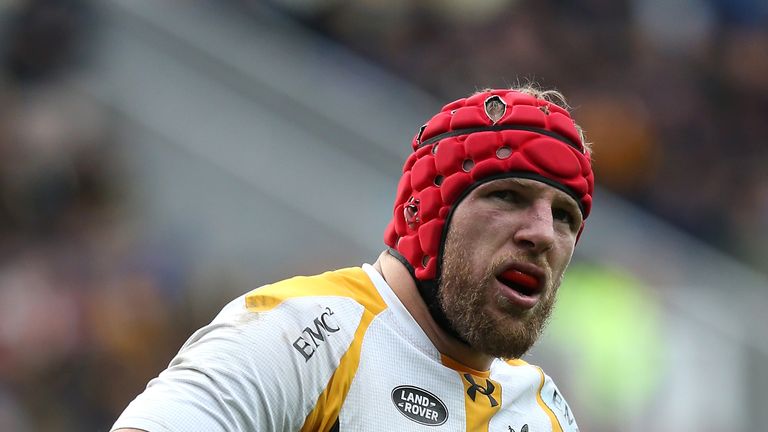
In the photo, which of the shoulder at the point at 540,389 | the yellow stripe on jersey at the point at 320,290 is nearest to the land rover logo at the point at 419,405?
the yellow stripe on jersey at the point at 320,290

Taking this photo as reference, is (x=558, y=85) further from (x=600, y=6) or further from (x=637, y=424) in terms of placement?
(x=637, y=424)

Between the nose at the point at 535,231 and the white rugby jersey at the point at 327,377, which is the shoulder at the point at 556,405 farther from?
the nose at the point at 535,231

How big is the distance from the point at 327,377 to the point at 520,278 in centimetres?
62

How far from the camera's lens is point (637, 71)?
10383 mm

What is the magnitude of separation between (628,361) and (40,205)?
389cm

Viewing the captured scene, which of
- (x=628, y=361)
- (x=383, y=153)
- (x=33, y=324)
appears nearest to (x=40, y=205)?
(x=33, y=324)

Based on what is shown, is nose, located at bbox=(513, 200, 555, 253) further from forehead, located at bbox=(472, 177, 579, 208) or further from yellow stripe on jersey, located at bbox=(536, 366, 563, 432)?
yellow stripe on jersey, located at bbox=(536, 366, 563, 432)

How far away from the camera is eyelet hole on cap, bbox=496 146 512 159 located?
11.0 ft

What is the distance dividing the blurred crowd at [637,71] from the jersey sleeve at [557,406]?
5.50 m

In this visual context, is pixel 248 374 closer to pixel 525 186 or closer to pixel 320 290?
pixel 320 290

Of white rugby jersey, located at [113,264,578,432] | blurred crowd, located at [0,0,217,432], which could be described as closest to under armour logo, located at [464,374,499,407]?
white rugby jersey, located at [113,264,578,432]

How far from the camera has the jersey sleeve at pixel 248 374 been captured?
272cm

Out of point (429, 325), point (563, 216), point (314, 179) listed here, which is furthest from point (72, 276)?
point (563, 216)

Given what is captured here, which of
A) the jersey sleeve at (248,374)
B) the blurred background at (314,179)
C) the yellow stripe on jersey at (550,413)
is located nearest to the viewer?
the jersey sleeve at (248,374)
